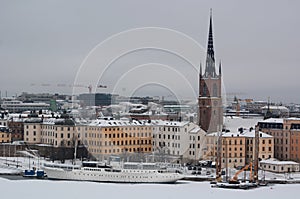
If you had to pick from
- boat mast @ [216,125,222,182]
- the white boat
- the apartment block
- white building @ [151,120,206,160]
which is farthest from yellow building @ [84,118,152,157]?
the apartment block

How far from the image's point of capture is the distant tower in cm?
3941

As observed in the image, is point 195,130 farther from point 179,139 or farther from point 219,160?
point 219,160

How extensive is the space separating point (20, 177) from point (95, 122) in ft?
30.6

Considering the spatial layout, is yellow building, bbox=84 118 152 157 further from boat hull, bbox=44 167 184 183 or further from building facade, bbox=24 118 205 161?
boat hull, bbox=44 167 184 183

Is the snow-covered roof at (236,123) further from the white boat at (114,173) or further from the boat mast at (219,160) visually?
the white boat at (114,173)

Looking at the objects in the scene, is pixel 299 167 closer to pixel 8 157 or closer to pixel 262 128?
pixel 262 128

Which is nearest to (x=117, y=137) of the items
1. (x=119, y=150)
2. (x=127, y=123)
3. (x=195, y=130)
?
(x=119, y=150)

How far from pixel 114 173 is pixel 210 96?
11934 millimetres

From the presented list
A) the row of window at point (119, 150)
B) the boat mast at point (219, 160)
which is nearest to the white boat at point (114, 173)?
the boat mast at point (219, 160)

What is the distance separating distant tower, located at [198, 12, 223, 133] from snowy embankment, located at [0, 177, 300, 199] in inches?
516

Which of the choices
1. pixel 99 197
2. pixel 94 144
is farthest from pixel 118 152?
pixel 99 197

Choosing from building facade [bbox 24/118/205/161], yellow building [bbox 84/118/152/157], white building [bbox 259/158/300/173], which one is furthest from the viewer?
yellow building [bbox 84/118/152/157]

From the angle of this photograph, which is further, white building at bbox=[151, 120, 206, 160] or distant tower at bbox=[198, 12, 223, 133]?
distant tower at bbox=[198, 12, 223, 133]

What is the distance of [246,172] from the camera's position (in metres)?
31.6
